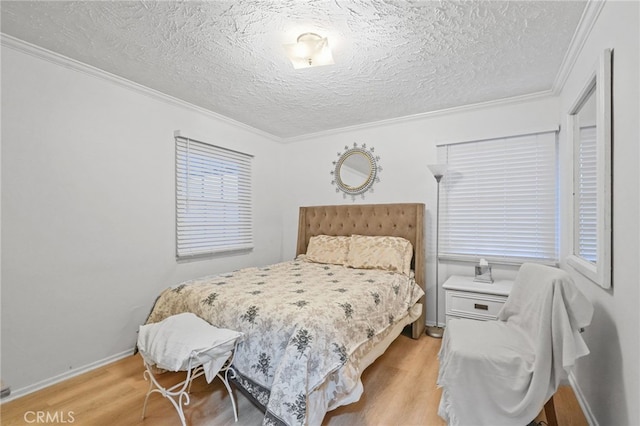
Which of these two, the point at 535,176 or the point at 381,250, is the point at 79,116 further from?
the point at 535,176

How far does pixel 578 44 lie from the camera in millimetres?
2016

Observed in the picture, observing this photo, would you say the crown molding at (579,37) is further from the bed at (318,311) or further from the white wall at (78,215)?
the white wall at (78,215)

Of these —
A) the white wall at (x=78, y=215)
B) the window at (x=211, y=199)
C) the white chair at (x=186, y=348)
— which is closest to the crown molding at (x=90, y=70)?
the white wall at (x=78, y=215)

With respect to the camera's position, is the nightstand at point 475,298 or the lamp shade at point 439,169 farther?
the lamp shade at point 439,169

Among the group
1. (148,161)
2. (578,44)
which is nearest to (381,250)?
(578,44)

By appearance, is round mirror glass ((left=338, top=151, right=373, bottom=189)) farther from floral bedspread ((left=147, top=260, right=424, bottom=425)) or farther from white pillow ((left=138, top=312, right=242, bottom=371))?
white pillow ((left=138, top=312, right=242, bottom=371))

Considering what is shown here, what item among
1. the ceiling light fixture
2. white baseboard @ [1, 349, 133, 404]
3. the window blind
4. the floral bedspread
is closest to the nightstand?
the floral bedspread

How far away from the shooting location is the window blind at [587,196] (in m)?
1.83

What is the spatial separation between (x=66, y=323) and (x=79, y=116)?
1.63 metres

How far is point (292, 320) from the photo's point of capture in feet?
5.87

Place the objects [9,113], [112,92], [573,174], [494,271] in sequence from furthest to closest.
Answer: [494,271], [112,92], [573,174], [9,113]

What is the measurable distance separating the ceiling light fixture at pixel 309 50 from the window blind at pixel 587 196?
1.75m

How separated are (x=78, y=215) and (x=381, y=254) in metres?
2.75

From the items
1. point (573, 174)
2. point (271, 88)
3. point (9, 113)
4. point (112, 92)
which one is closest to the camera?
point (9, 113)
